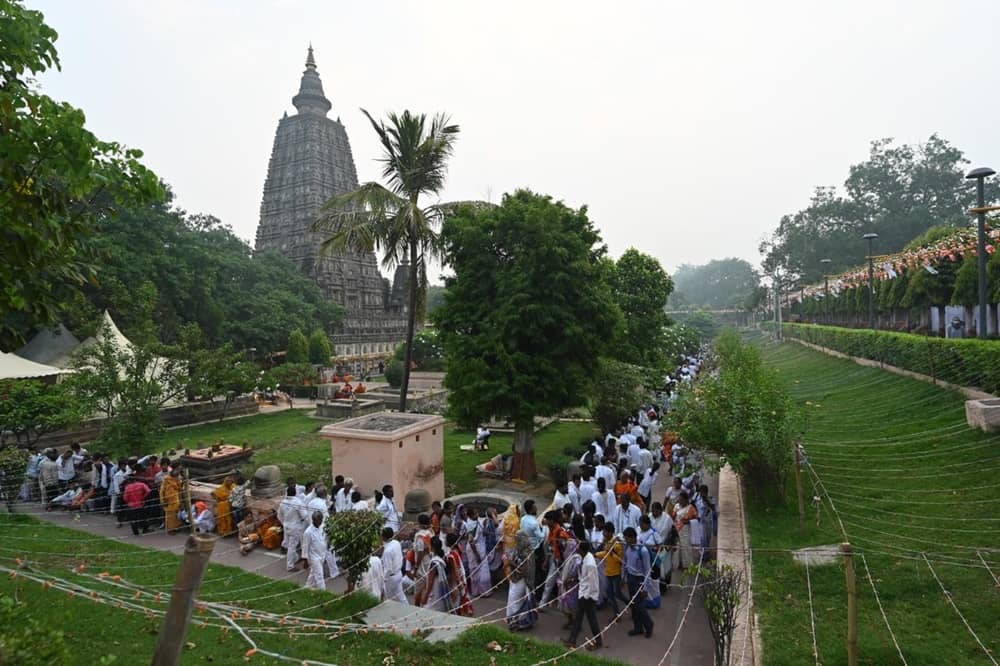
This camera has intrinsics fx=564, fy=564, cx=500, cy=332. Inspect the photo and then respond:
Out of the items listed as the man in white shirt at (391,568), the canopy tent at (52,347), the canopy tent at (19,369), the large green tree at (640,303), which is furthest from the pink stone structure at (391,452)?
the canopy tent at (52,347)

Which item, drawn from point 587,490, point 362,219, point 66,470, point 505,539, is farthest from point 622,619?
point 66,470

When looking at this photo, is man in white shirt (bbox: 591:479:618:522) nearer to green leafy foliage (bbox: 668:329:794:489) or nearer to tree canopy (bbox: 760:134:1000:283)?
green leafy foliage (bbox: 668:329:794:489)

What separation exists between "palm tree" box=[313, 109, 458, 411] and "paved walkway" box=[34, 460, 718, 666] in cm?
552

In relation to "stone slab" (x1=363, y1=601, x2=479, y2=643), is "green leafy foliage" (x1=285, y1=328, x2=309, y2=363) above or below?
above

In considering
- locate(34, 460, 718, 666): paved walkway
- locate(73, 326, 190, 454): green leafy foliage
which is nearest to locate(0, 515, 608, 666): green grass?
locate(34, 460, 718, 666): paved walkway

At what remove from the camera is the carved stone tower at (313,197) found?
5038 cm

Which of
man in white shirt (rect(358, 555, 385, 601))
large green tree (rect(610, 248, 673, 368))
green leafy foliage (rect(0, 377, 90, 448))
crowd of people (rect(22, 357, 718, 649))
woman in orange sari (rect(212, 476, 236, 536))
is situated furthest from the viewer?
large green tree (rect(610, 248, 673, 368))

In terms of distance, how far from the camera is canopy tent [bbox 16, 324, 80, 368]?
2167 centimetres

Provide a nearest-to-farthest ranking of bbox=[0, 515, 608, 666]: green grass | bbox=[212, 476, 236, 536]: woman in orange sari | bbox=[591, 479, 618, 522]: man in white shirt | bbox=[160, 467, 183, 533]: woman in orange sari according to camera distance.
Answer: bbox=[0, 515, 608, 666]: green grass
bbox=[591, 479, 618, 522]: man in white shirt
bbox=[212, 476, 236, 536]: woman in orange sari
bbox=[160, 467, 183, 533]: woman in orange sari

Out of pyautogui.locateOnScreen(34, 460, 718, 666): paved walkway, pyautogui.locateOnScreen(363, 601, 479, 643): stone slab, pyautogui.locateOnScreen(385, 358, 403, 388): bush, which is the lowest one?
pyautogui.locateOnScreen(34, 460, 718, 666): paved walkway

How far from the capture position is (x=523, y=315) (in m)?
11.6

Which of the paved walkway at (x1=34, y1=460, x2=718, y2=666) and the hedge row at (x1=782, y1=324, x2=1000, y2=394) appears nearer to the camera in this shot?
the paved walkway at (x1=34, y1=460, x2=718, y2=666)

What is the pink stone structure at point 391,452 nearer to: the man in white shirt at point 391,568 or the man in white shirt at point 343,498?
the man in white shirt at point 343,498

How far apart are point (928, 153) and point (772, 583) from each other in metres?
77.3
